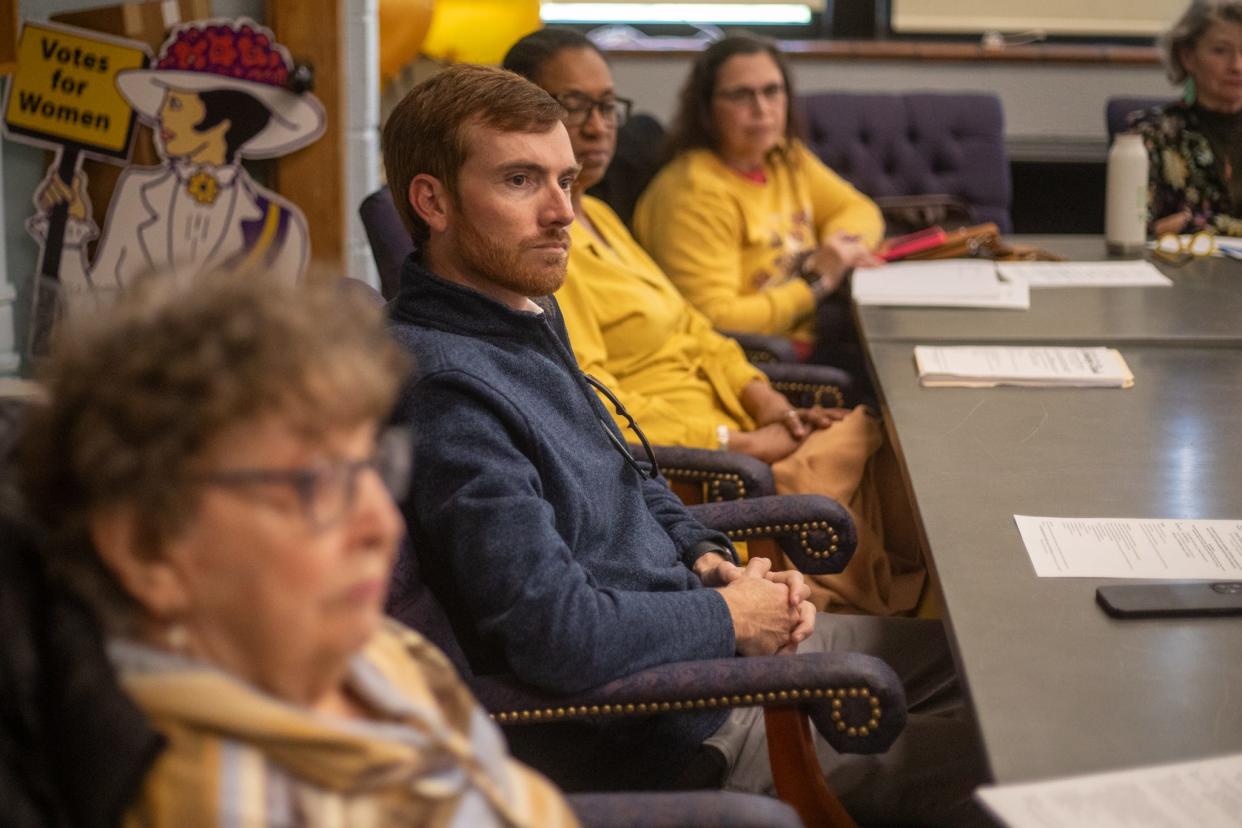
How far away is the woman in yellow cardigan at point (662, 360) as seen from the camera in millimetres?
2299

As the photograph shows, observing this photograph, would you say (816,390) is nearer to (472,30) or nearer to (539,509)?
(472,30)

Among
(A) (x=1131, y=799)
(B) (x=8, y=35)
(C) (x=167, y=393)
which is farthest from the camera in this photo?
(B) (x=8, y=35)

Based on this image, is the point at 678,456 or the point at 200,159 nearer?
the point at 678,456

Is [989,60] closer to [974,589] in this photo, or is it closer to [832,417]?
[832,417]

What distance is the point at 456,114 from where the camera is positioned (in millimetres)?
1567

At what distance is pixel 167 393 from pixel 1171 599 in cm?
94

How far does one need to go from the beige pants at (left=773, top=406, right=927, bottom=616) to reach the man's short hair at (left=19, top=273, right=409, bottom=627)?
53.1 inches

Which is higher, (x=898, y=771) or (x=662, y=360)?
(x=662, y=360)

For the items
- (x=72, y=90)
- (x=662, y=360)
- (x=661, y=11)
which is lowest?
(x=662, y=360)

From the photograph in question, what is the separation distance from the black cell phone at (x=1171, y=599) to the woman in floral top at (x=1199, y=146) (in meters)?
2.54

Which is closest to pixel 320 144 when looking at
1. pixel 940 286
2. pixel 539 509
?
pixel 940 286

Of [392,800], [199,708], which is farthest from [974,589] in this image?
[199,708]

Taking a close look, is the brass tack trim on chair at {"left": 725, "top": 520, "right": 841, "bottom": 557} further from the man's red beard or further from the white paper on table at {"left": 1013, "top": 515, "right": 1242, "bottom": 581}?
the man's red beard

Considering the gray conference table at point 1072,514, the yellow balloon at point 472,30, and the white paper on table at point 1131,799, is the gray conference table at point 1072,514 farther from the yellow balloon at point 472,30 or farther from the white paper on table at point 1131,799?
the yellow balloon at point 472,30
